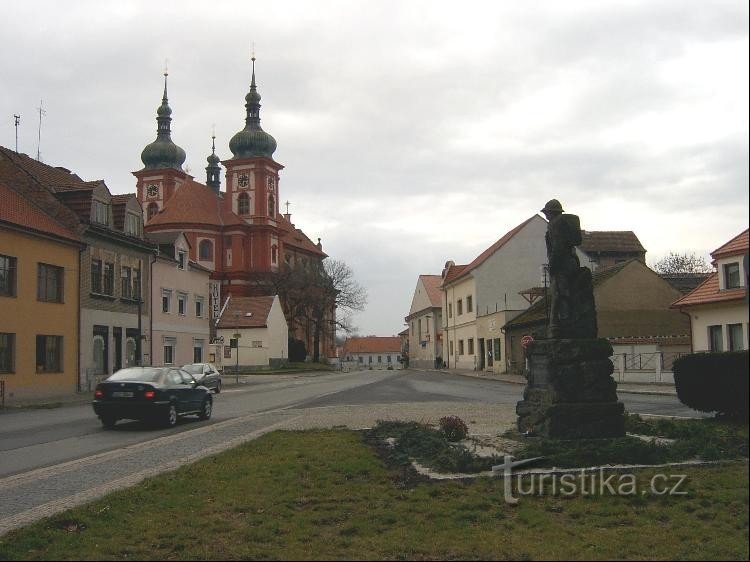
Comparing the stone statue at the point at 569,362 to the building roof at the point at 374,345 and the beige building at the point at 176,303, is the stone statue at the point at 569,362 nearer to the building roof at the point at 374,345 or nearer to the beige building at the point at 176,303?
the beige building at the point at 176,303

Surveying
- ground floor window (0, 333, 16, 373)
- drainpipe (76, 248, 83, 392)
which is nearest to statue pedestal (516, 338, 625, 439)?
ground floor window (0, 333, 16, 373)

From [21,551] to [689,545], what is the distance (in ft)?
16.7

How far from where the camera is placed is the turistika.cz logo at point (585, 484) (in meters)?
7.52

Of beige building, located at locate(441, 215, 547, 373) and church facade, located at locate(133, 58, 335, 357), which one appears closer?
beige building, located at locate(441, 215, 547, 373)

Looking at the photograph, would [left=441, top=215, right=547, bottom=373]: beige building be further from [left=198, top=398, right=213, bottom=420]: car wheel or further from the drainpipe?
[left=198, top=398, right=213, bottom=420]: car wheel

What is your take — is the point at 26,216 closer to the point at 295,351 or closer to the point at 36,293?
the point at 36,293

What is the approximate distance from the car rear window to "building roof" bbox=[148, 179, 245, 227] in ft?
232

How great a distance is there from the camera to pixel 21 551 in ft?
20.5

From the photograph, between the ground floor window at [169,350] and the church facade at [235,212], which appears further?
the church facade at [235,212]

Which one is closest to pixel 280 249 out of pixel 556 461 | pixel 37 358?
pixel 37 358

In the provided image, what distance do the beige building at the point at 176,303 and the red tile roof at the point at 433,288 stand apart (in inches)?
1395

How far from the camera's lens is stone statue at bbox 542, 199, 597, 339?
1151 cm

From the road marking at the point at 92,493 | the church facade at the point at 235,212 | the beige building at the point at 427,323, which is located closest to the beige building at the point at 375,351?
the church facade at the point at 235,212

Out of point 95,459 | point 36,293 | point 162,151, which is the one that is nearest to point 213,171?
point 162,151
